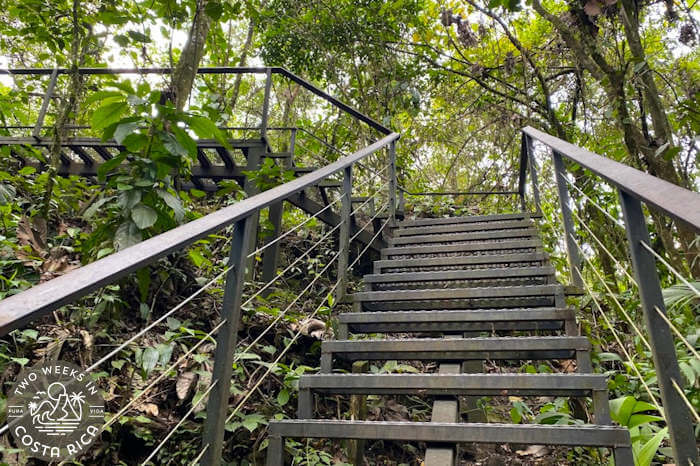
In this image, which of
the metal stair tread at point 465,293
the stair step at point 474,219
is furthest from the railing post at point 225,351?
the stair step at point 474,219

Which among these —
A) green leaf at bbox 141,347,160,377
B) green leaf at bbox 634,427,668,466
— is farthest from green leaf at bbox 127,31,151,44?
green leaf at bbox 634,427,668,466

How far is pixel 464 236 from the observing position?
3.68 m

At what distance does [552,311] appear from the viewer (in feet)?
7.25

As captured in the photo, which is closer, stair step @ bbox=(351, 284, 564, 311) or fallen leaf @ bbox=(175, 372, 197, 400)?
fallen leaf @ bbox=(175, 372, 197, 400)

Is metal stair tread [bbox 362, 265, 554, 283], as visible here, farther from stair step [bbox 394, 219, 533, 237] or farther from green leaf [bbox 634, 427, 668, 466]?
green leaf [bbox 634, 427, 668, 466]

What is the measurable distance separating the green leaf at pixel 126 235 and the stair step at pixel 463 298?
118cm

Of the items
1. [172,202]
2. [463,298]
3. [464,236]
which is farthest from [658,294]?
[464,236]

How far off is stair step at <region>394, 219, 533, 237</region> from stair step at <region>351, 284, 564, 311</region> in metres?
1.30

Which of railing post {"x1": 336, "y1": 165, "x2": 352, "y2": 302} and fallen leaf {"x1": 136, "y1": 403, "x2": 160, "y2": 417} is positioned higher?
railing post {"x1": 336, "y1": 165, "x2": 352, "y2": 302}

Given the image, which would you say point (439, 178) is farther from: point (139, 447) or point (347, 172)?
point (139, 447)

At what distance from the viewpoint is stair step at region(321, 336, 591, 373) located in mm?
1938

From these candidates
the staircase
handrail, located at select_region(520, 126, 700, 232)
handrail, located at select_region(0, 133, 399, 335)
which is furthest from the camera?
the staircase

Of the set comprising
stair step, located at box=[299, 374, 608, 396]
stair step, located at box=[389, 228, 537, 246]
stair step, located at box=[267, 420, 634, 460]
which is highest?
stair step, located at box=[389, 228, 537, 246]

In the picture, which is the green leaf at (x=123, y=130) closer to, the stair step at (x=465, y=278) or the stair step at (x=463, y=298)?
the stair step at (x=463, y=298)
